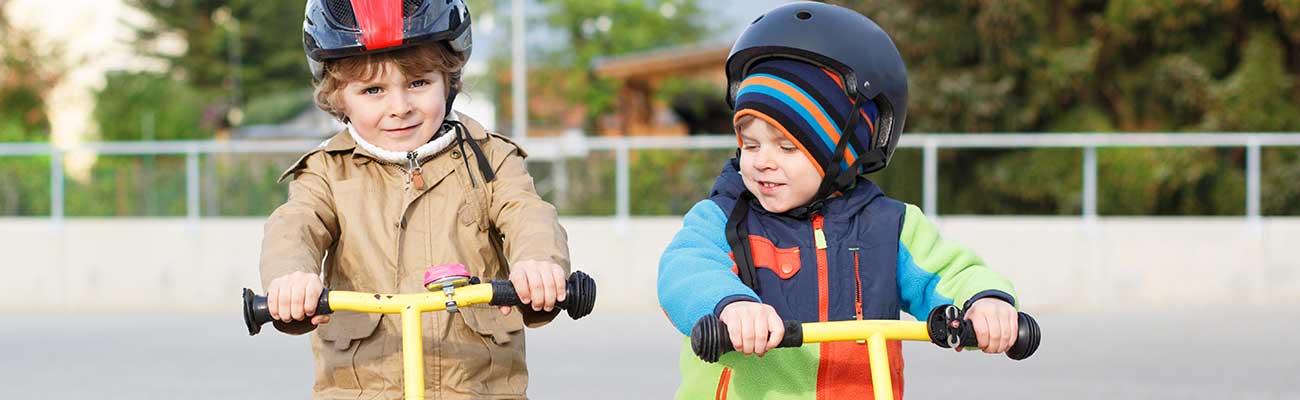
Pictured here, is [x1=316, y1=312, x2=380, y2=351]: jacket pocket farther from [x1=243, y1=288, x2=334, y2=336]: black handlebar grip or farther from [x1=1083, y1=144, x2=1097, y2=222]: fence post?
[x1=1083, y1=144, x2=1097, y2=222]: fence post

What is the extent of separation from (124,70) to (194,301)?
44.1m

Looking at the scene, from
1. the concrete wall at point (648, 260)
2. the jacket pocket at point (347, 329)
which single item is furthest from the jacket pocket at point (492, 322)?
the concrete wall at point (648, 260)

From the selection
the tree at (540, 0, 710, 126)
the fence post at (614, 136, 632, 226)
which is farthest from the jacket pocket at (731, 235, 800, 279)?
the tree at (540, 0, 710, 126)

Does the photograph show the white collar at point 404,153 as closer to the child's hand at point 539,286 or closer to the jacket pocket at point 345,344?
the jacket pocket at point 345,344

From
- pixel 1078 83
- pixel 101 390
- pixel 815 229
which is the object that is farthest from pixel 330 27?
pixel 1078 83

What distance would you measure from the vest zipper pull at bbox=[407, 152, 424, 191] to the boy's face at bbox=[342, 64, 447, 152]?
0.09 ft

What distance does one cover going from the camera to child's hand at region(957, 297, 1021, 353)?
9.98 feet

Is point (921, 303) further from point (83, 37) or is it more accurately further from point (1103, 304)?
point (83, 37)

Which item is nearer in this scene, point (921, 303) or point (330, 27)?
point (921, 303)

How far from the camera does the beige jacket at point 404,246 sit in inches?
145

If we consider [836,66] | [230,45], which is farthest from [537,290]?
[230,45]

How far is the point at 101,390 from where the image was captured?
859 cm

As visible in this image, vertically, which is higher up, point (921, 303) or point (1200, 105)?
point (1200, 105)

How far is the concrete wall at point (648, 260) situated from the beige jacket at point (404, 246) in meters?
9.10
